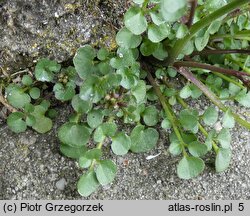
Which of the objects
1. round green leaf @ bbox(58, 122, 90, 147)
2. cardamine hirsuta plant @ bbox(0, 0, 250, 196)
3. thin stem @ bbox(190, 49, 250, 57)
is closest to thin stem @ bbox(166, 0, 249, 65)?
cardamine hirsuta plant @ bbox(0, 0, 250, 196)

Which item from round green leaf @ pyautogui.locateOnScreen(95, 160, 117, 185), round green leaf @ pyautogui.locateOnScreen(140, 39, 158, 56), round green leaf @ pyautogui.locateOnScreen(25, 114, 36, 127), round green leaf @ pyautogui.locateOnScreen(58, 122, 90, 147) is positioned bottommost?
round green leaf @ pyautogui.locateOnScreen(95, 160, 117, 185)

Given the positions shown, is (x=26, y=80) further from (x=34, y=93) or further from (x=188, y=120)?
(x=188, y=120)

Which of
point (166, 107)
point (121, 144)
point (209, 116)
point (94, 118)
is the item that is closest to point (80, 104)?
point (94, 118)

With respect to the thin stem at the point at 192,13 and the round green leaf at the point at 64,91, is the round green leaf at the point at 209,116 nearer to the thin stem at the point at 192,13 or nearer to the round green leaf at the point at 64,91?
the thin stem at the point at 192,13

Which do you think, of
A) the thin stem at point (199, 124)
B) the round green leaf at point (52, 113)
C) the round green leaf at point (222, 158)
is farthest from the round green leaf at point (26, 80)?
the round green leaf at point (222, 158)

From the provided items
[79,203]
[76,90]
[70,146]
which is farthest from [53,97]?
[79,203]

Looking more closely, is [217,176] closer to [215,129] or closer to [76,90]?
[215,129]

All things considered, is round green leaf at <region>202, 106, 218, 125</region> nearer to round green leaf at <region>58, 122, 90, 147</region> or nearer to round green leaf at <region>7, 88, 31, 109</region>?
round green leaf at <region>58, 122, 90, 147</region>
